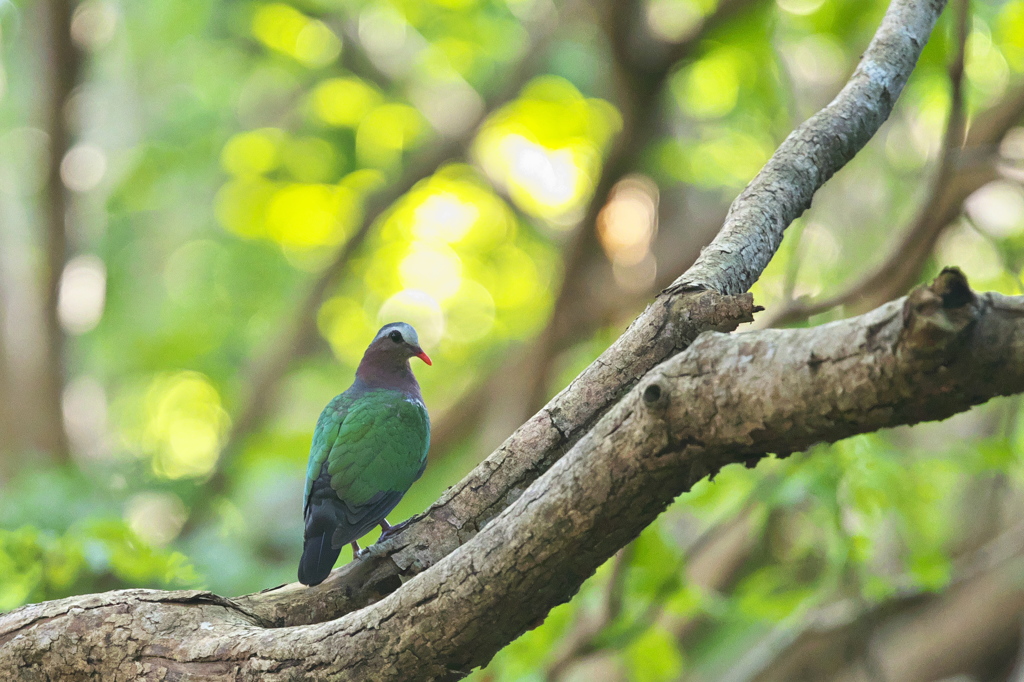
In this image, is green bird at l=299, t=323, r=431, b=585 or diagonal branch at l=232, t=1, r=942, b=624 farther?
green bird at l=299, t=323, r=431, b=585

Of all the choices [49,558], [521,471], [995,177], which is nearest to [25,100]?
[49,558]

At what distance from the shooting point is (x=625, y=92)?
5582 millimetres

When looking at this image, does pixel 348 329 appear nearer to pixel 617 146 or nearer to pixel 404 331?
pixel 617 146

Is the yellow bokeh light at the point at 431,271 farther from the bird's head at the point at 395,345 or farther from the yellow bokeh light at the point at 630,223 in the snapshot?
the bird's head at the point at 395,345

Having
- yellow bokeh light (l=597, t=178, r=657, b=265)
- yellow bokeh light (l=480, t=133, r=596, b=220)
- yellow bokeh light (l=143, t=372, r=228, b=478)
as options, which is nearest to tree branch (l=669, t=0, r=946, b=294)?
yellow bokeh light (l=597, t=178, r=657, b=265)

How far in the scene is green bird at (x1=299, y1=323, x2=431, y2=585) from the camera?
2875 millimetres

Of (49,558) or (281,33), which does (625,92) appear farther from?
(49,558)

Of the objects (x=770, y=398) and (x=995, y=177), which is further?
(x=995, y=177)

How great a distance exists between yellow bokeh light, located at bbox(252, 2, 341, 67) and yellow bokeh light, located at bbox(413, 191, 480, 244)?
6.44 ft

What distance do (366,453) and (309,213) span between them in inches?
239

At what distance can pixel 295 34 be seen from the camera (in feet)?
25.9

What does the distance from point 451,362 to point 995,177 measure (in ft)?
19.5

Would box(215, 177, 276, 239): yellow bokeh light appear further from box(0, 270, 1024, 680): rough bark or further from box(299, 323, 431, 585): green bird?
box(0, 270, 1024, 680): rough bark

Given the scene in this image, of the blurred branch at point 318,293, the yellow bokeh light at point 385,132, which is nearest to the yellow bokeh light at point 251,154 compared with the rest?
the yellow bokeh light at point 385,132
